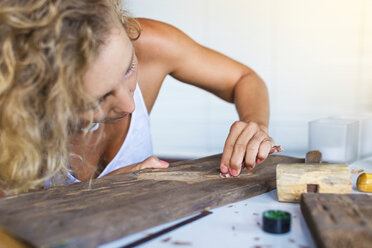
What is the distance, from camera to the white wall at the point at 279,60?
2.41m

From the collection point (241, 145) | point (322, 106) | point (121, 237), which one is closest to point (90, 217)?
point (121, 237)

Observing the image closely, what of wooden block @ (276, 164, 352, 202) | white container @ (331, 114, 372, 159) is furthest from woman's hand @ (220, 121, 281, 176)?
white container @ (331, 114, 372, 159)

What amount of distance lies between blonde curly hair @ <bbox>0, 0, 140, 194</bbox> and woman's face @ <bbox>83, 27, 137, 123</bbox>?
15mm

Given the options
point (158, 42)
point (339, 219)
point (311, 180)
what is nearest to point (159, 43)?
point (158, 42)

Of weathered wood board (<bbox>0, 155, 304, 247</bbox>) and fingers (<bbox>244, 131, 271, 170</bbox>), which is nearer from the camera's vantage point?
weathered wood board (<bbox>0, 155, 304, 247</bbox>)

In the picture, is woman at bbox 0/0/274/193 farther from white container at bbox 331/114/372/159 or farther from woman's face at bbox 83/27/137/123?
white container at bbox 331/114/372/159

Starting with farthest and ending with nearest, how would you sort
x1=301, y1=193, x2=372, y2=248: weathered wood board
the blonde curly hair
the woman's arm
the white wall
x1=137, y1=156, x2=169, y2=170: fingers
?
the white wall, the woman's arm, x1=137, y1=156, x2=169, y2=170: fingers, the blonde curly hair, x1=301, y1=193, x2=372, y2=248: weathered wood board

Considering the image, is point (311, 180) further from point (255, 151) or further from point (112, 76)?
point (112, 76)

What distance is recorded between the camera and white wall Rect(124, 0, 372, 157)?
241cm

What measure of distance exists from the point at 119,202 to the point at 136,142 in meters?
0.52

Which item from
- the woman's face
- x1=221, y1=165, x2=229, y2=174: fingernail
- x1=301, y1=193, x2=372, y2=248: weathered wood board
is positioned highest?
the woman's face

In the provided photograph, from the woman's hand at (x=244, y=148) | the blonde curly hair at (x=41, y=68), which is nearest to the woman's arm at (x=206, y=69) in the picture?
the woman's hand at (x=244, y=148)

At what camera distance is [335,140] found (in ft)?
3.60

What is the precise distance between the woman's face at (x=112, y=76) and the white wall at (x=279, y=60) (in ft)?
6.41
